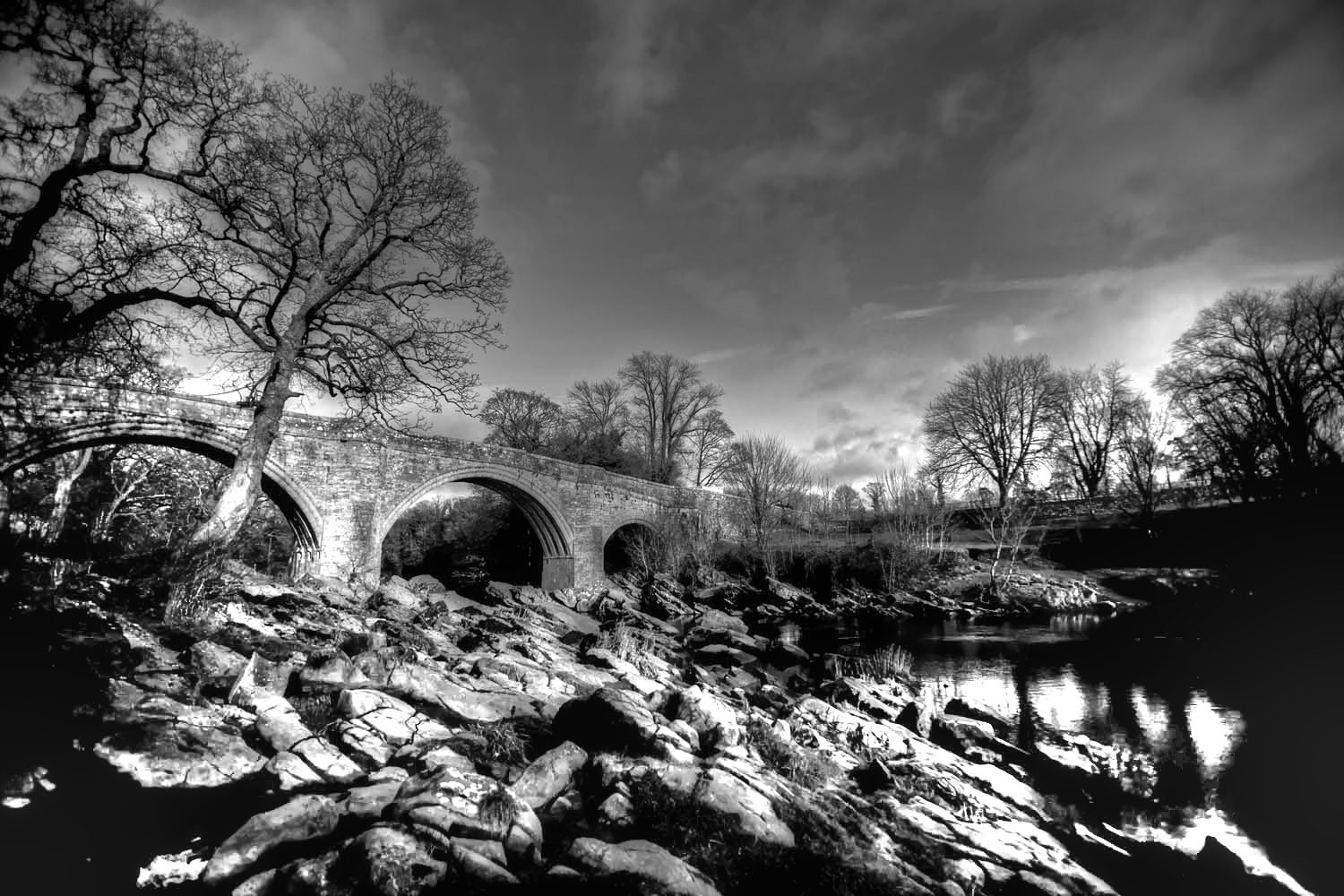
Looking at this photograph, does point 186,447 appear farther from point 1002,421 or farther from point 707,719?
point 1002,421

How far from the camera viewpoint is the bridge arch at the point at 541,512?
71.9 feet

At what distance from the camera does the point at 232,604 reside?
25.5 feet

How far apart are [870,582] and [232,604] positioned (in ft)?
84.6

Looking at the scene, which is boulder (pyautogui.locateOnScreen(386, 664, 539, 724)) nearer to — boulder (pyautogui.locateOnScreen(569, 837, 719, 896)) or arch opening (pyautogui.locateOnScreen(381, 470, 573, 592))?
boulder (pyautogui.locateOnScreen(569, 837, 719, 896))

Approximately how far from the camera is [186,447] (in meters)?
15.0

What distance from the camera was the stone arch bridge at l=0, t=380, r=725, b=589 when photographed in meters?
12.6

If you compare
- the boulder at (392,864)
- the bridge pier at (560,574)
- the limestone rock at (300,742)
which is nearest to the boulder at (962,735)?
the boulder at (392,864)

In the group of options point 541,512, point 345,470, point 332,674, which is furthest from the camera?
point 541,512

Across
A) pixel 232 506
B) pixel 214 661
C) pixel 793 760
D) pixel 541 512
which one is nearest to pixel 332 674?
pixel 214 661

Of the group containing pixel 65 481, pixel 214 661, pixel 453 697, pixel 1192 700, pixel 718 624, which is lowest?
pixel 1192 700

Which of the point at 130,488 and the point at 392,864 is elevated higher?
the point at 130,488

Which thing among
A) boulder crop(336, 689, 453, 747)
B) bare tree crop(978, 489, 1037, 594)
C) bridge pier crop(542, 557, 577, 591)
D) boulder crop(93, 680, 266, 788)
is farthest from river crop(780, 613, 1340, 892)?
bridge pier crop(542, 557, 577, 591)

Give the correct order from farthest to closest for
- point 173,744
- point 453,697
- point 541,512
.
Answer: point 541,512 → point 453,697 → point 173,744

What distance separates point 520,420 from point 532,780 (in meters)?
32.6
